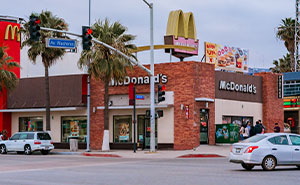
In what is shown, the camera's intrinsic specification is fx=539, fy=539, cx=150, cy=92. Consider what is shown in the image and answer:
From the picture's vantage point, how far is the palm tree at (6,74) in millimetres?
42156

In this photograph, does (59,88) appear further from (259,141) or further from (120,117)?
(259,141)

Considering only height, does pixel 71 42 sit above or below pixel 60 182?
above

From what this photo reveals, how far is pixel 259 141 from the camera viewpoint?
787 inches

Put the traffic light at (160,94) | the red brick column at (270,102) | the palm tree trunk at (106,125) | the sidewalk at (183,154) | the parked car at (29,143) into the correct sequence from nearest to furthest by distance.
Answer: the sidewalk at (183,154) → the traffic light at (160,94) → the parked car at (29,143) → the palm tree trunk at (106,125) → the red brick column at (270,102)

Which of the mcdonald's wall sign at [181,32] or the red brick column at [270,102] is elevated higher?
the mcdonald's wall sign at [181,32]

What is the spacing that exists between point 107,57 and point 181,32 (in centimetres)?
847

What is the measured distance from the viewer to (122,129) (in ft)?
132

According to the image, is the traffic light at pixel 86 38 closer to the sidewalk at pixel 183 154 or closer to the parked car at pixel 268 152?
the sidewalk at pixel 183 154

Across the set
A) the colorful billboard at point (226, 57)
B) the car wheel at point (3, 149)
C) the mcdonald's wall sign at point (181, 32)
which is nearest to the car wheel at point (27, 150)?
the car wheel at point (3, 149)

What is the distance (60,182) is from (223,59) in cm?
3317

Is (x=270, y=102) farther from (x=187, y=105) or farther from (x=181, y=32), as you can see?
(x=187, y=105)

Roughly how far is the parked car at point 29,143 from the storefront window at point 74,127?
500cm

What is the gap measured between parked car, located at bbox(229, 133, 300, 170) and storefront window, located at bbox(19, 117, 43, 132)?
27.0 m

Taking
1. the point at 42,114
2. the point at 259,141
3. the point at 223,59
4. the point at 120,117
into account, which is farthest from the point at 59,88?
the point at 259,141
